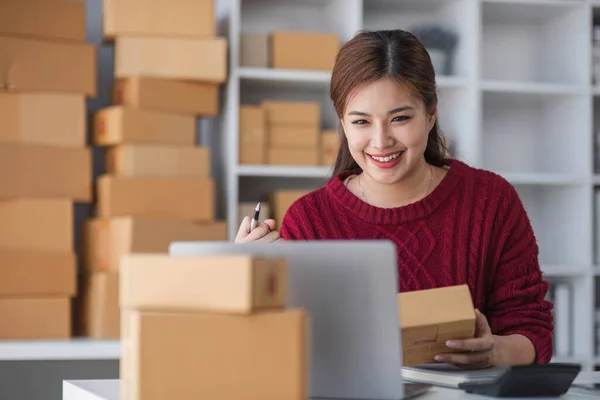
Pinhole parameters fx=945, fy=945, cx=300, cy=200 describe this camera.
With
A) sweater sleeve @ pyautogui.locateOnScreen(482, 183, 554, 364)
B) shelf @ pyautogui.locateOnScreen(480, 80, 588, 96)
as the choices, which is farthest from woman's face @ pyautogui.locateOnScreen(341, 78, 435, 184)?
shelf @ pyautogui.locateOnScreen(480, 80, 588, 96)

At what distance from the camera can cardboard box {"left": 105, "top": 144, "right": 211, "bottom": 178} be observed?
323 cm

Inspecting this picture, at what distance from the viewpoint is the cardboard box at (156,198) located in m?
3.20

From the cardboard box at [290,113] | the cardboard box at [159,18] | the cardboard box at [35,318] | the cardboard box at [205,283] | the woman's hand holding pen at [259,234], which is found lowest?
the cardboard box at [35,318]

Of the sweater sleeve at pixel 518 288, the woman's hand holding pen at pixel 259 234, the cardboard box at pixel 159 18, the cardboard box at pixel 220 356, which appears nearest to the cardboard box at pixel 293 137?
the cardboard box at pixel 159 18

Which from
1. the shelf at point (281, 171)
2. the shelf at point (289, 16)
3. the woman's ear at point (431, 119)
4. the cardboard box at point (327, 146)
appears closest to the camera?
the woman's ear at point (431, 119)

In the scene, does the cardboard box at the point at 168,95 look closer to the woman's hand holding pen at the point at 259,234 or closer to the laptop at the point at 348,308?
the woman's hand holding pen at the point at 259,234

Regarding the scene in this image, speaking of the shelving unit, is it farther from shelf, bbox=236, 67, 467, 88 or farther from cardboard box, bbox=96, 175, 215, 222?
cardboard box, bbox=96, 175, 215, 222

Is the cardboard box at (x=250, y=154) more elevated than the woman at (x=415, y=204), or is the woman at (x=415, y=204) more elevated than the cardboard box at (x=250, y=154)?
the cardboard box at (x=250, y=154)

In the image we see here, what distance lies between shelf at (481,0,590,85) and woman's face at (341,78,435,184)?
1951 mm

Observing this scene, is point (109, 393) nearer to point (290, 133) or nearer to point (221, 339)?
point (221, 339)

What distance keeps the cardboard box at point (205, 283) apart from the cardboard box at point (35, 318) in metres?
2.02

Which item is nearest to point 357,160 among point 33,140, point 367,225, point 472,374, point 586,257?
point 367,225

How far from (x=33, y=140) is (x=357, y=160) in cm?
159

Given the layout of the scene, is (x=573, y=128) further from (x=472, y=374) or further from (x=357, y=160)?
(x=472, y=374)
